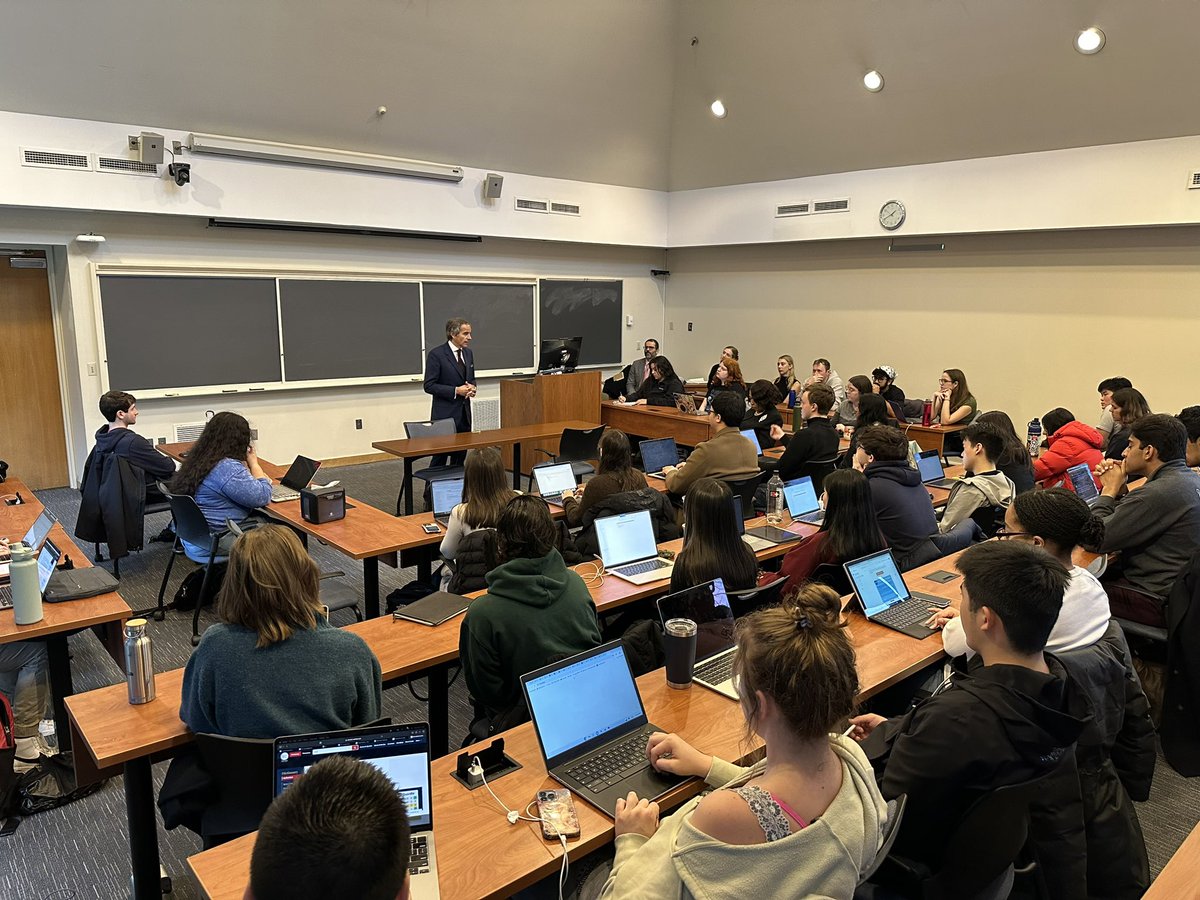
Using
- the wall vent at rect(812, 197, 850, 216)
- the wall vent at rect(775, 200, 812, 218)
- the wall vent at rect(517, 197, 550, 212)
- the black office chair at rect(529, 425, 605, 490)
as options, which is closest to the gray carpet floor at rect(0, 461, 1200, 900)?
the black office chair at rect(529, 425, 605, 490)

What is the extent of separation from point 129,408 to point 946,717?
5.06 metres

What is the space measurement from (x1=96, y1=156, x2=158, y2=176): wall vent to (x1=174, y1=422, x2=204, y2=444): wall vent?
7.82 ft

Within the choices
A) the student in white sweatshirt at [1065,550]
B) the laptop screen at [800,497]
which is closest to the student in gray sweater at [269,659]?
the student in white sweatshirt at [1065,550]

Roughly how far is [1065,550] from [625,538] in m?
1.79

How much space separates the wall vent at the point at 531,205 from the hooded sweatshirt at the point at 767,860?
8.91 metres

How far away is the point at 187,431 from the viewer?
25.3ft

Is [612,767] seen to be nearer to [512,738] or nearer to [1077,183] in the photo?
[512,738]

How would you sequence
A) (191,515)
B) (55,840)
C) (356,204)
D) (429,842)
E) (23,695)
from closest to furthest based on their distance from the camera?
(429,842), (55,840), (23,695), (191,515), (356,204)

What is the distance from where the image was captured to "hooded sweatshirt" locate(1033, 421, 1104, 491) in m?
5.07

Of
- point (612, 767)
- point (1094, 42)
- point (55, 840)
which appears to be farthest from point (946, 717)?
point (1094, 42)

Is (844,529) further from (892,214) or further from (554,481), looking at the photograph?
(892,214)

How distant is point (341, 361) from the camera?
8.57 metres

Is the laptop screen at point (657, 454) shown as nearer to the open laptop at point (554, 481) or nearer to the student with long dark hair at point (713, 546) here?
the open laptop at point (554, 481)

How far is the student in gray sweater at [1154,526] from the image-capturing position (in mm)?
3426
